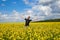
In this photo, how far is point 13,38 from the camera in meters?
10.3

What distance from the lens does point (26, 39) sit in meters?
10.4

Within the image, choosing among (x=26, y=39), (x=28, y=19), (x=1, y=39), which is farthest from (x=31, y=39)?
(x=28, y=19)

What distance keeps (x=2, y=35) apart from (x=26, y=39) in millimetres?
1692

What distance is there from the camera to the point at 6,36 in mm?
11094

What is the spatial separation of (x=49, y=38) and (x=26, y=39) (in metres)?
1.58

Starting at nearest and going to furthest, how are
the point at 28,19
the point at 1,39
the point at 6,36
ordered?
the point at 1,39
the point at 6,36
the point at 28,19

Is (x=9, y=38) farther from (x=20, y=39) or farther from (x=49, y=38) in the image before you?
(x=49, y=38)

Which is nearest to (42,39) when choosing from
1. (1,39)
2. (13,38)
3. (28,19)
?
(13,38)

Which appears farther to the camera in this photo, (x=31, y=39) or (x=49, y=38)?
(x=49, y=38)

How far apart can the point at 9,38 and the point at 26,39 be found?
954 mm

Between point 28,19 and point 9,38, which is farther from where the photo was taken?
point 28,19

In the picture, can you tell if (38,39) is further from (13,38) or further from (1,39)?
(1,39)

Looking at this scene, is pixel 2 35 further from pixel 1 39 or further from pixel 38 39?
pixel 38 39

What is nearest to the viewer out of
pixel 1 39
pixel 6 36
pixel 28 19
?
pixel 1 39
